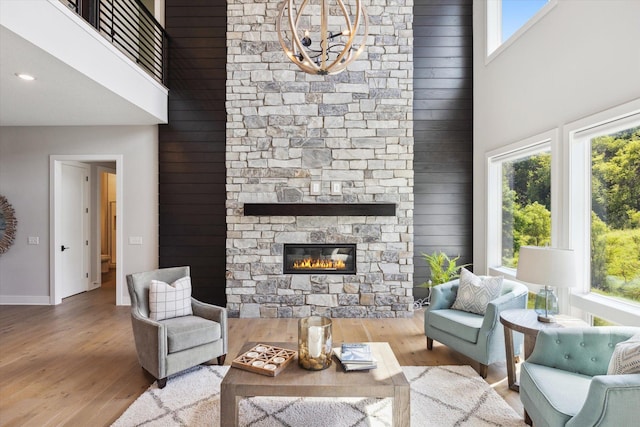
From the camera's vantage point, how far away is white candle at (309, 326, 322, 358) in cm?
212

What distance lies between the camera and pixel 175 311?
10.3ft

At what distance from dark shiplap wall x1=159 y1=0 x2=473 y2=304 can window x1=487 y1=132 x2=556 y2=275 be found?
0.48m

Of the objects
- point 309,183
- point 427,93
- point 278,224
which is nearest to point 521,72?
point 427,93

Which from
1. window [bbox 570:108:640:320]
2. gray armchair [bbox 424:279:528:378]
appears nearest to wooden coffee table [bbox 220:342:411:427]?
gray armchair [bbox 424:279:528:378]

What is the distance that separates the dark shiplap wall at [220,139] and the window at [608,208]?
6.34ft

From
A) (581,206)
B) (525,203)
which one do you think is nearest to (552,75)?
(581,206)

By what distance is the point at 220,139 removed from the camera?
4930mm

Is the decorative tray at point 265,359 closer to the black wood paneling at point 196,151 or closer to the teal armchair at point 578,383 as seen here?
the teal armchair at point 578,383

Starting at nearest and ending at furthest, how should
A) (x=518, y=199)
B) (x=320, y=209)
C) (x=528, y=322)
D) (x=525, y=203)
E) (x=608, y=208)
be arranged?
(x=528, y=322)
(x=608, y=208)
(x=525, y=203)
(x=518, y=199)
(x=320, y=209)

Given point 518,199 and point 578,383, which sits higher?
point 518,199

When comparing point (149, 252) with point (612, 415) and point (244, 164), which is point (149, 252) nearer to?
point (244, 164)

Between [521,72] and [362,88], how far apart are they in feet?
5.91

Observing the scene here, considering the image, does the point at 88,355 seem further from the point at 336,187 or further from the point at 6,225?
the point at 336,187

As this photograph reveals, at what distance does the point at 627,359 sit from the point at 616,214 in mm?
1571
